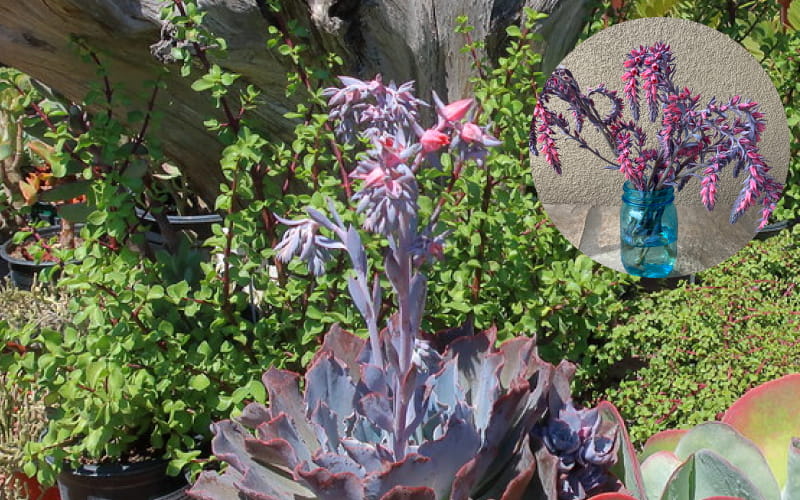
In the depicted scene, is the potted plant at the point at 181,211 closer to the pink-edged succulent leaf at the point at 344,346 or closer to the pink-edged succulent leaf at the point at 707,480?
the pink-edged succulent leaf at the point at 344,346

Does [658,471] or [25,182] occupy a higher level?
[658,471]

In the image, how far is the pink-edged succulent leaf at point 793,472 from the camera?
4.11 feet

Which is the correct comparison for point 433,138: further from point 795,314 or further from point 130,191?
point 795,314

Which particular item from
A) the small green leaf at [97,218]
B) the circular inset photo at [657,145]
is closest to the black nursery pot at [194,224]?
the small green leaf at [97,218]

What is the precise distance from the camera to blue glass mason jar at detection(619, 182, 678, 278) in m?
2.50

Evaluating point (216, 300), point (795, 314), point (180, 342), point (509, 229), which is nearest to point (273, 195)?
point (216, 300)

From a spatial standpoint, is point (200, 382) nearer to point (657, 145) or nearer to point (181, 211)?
point (657, 145)

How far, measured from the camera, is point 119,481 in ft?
7.89

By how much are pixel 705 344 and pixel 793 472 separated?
1.16 m

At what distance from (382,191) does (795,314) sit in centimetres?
192

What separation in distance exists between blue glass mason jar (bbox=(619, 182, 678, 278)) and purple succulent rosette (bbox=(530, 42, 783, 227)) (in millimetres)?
43

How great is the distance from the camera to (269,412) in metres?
1.67

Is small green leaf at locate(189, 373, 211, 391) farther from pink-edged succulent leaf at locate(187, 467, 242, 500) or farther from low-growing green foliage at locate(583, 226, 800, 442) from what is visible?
low-growing green foliage at locate(583, 226, 800, 442)

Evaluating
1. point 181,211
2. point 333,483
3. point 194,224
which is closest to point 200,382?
point 333,483
